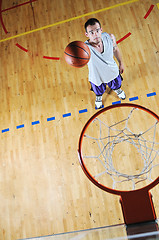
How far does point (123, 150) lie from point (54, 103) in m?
1.33

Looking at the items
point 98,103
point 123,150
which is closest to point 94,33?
point 98,103

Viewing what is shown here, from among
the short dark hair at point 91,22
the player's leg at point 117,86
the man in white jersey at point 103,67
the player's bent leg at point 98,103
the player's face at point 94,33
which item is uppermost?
the short dark hair at point 91,22

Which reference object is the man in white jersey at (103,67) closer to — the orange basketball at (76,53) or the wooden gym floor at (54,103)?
the wooden gym floor at (54,103)

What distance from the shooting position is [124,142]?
3633 mm

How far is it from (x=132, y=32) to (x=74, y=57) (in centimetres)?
126

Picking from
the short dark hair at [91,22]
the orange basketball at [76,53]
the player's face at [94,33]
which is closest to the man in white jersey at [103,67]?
the player's face at [94,33]

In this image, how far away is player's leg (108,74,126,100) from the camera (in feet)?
12.4

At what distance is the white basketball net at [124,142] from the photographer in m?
3.47

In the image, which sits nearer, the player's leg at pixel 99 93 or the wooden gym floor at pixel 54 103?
the wooden gym floor at pixel 54 103

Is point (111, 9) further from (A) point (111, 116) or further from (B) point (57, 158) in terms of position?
(B) point (57, 158)

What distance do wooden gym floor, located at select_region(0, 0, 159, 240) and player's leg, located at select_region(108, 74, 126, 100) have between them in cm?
8

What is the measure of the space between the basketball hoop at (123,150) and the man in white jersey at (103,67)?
342mm

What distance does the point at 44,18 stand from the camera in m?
4.45

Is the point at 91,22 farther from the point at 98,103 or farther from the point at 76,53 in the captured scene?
the point at 98,103
